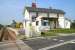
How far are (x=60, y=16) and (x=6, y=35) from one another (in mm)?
39886

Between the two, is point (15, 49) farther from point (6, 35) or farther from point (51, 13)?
point (51, 13)

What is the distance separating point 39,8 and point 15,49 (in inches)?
1997

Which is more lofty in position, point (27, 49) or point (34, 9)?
point (34, 9)

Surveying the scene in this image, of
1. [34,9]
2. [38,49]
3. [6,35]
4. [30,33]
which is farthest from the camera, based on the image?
[34,9]

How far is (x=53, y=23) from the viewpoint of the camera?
66.0m

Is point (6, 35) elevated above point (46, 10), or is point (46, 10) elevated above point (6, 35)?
point (46, 10)

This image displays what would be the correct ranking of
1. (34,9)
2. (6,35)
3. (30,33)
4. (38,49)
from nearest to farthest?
(38,49) → (6,35) → (30,33) → (34,9)

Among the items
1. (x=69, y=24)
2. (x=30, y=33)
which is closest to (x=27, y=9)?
(x=69, y=24)

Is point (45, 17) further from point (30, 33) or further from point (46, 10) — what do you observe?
point (30, 33)

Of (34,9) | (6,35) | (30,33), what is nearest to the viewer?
(6,35)

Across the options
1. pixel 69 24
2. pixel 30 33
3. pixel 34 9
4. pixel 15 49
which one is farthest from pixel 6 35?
pixel 69 24

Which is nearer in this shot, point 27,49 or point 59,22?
point 27,49

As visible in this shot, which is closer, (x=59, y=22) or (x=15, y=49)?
(x=15, y=49)

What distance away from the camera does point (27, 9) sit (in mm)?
64312
